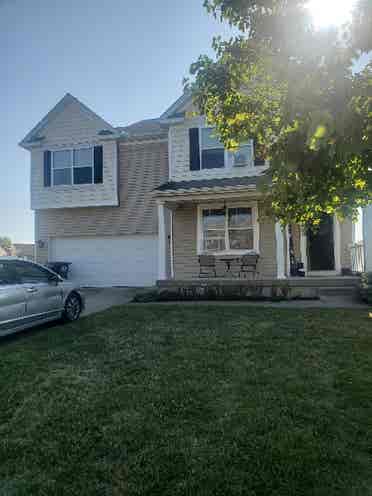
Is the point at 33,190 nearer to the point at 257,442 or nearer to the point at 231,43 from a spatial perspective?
the point at 231,43

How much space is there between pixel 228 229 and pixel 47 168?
8.50 m

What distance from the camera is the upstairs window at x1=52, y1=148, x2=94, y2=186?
15.3 m

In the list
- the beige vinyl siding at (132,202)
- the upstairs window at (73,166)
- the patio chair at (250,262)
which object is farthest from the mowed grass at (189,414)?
the upstairs window at (73,166)

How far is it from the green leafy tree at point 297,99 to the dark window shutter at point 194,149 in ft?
24.3

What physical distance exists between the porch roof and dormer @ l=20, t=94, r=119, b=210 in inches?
140

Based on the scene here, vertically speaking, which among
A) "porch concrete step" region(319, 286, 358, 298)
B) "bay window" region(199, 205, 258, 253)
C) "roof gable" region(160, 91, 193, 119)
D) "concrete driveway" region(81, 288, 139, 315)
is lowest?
"concrete driveway" region(81, 288, 139, 315)

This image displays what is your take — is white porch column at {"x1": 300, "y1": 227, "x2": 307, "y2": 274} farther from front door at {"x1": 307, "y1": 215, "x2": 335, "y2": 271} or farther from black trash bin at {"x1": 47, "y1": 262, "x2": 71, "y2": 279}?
black trash bin at {"x1": 47, "y1": 262, "x2": 71, "y2": 279}

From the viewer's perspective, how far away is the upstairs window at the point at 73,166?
50.3 feet

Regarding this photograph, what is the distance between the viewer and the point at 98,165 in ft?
49.9

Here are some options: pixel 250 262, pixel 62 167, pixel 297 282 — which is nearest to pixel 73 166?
pixel 62 167

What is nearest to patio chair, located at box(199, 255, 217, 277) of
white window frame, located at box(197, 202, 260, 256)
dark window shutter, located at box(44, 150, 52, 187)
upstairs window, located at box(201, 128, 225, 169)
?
white window frame, located at box(197, 202, 260, 256)

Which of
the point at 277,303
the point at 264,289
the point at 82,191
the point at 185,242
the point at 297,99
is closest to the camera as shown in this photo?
the point at 297,99

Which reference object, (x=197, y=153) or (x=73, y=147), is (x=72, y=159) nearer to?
(x=73, y=147)

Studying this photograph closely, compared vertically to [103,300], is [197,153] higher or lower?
higher
